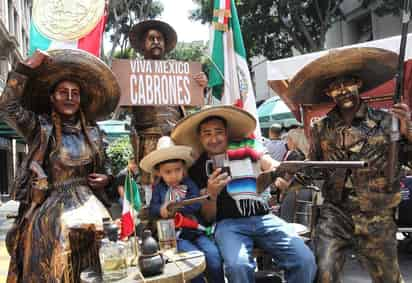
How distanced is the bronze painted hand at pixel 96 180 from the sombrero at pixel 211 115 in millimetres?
665

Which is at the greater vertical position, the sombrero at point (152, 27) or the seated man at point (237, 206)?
the sombrero at point (152, 27)

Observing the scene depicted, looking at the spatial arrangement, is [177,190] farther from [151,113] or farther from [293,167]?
[151,113]

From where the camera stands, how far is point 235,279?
9.52ft

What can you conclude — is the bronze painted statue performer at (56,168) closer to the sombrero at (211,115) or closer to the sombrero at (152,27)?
the sombrero at (211,115)

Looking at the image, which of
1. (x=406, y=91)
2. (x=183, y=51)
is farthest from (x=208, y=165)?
(x=183, y=51)

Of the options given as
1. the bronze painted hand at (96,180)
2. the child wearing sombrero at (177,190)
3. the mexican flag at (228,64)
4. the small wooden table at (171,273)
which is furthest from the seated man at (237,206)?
the mexican flag at (228,64)

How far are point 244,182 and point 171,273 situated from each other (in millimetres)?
1179

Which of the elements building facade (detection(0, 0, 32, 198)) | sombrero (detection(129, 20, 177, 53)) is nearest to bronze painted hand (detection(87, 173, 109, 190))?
sombrero (detection(129, 20, 177, 53))

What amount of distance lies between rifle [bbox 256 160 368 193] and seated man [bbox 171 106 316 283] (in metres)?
0.20

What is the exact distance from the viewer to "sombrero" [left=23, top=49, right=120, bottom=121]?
3.20 meters

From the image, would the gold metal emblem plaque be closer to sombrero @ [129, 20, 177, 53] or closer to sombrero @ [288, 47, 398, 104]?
sombrero @ [129, 20, 177, 53]

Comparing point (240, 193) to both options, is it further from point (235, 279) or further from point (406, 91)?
point (406, 91)

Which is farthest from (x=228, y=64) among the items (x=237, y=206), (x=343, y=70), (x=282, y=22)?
(x=282, y=22)

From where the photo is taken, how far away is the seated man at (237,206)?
9.86 feet
